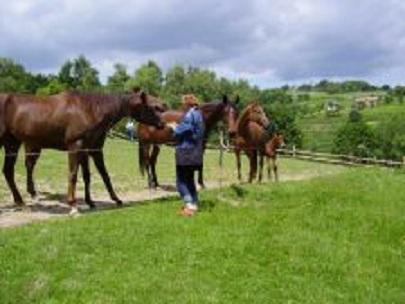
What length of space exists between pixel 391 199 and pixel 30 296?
27.3 ft

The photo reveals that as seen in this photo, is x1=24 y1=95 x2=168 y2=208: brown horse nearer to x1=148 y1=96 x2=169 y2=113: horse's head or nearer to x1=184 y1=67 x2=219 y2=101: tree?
x1=148 y1=96 x2=169 y2=113: horse's head

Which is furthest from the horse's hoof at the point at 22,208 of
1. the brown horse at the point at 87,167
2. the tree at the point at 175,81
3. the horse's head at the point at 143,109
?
the tree at the point at 175,81

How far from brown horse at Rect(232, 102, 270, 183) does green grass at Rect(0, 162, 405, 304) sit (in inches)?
275

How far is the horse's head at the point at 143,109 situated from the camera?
17.2 m

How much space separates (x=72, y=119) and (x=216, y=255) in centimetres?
570

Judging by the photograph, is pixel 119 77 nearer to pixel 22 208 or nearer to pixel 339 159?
pixel 339 159

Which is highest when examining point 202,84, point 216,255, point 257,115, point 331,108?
point 202,84

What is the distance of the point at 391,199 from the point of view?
643 inches

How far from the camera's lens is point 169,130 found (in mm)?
20953

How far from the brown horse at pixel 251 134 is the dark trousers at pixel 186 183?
824cm

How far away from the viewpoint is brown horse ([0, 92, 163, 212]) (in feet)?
53.9

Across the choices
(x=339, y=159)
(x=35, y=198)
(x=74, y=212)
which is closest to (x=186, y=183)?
(x=74, y=212)

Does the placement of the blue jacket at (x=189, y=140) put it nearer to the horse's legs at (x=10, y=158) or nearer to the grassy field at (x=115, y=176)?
the horse's legs at (x=10, y=158)

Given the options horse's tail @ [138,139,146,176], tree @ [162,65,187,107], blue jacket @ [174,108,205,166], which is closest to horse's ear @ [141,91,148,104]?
blue jacket @ [174,108,205,166]
